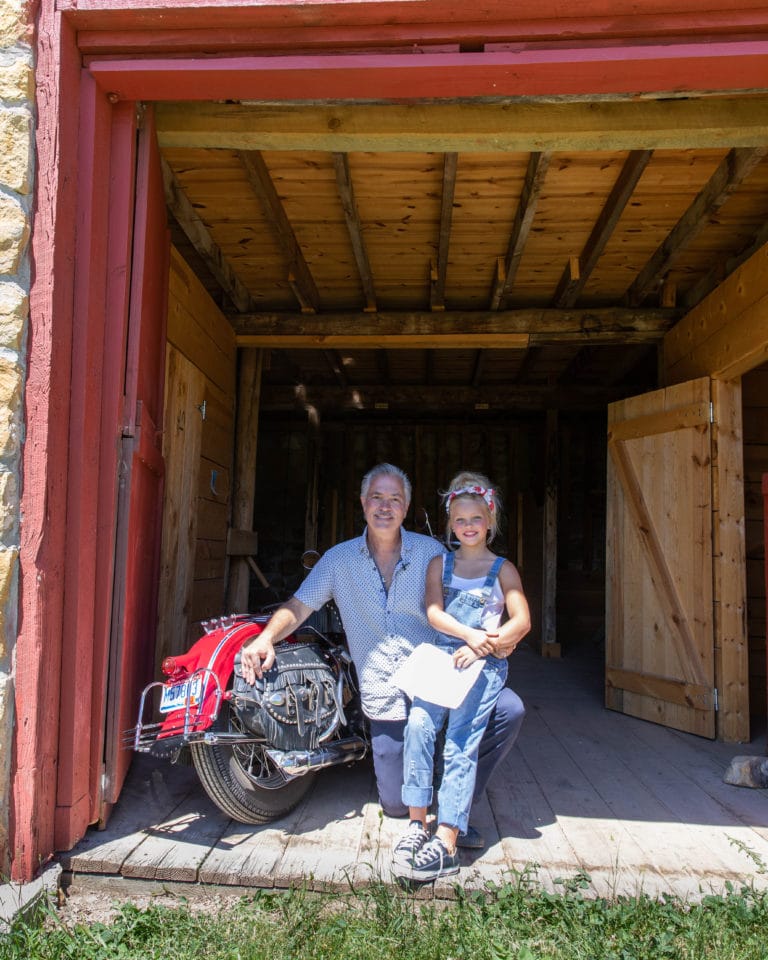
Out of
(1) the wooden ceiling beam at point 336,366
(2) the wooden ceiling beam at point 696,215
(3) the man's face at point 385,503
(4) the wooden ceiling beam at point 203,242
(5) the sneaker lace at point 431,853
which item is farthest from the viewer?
(1) the wooden ceiling beam at point 336,366

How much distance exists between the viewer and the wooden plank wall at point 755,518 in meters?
5.10

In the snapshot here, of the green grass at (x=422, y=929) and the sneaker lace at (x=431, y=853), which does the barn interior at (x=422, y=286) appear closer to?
the green grass at (x=422, y=929)

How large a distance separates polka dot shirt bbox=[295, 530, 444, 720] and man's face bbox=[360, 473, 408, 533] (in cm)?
8

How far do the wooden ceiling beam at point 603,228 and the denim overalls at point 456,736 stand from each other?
81.8 inches

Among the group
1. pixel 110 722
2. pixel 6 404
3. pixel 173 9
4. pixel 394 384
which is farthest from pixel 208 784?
pixel 394 384

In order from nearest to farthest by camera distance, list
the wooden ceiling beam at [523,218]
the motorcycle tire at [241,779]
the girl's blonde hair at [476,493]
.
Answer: the motorcycle tire at [241,779], the girl's blonde hair at [476,493], the wooden ceiling beam at [523,218]

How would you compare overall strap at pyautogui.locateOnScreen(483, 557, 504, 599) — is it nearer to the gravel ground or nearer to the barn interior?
the gravel ground

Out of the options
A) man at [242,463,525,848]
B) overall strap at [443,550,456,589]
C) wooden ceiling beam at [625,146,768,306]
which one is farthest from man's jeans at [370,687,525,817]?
wooden ceiling beam at [625,146,768,306]

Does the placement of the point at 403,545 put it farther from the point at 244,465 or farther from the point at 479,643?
the point at 244,465

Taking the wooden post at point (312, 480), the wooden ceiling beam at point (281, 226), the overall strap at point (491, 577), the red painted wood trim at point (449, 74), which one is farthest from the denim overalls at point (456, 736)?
the wooden post at point (312, 480)

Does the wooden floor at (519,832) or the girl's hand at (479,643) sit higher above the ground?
the girl's hand at (479,643)

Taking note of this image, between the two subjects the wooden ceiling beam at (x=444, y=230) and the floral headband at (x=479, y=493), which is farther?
the wooden ceiling beam at (x=444, y=230)

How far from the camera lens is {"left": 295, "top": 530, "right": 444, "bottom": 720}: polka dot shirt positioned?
2.96 metres

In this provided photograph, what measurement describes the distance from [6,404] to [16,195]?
650mm
